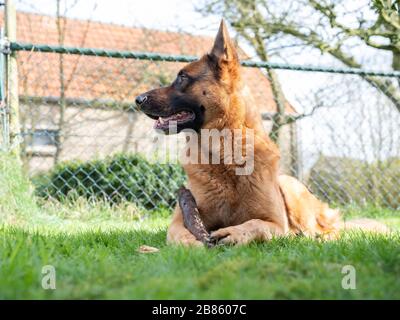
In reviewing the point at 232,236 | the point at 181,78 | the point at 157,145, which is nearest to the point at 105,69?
the point at 157,145

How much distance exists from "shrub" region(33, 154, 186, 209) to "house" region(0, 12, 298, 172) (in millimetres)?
2536

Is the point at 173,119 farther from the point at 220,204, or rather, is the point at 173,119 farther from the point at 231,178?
the point at 220,204

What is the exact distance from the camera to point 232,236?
9.50 feet

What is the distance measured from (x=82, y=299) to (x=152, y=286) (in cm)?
24

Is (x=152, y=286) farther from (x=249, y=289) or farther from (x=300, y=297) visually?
(x=300, y=297)

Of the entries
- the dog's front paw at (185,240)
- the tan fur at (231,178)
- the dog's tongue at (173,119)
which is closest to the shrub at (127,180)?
the dog's tongue at (173,119)

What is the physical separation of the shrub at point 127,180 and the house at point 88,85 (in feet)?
8.32

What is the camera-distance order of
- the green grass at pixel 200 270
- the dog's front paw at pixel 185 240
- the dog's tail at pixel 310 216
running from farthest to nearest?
1. the dog's tail at pixel 310 216
2. the dog's front paw at pixel 185 240
3. the green grass at pixel 200 270

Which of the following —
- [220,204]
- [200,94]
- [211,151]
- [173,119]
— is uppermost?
[200,94]

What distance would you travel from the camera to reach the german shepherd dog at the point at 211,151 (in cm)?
328

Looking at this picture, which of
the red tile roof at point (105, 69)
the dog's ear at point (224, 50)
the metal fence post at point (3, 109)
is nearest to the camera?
the dog's ear at point (224, 50)

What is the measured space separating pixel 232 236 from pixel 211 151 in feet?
2.51

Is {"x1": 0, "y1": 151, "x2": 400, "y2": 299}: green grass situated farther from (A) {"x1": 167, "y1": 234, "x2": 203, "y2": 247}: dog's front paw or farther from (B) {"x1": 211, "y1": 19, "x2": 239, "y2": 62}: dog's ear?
(B) {"x1": 211, "y1": 19, "x2": 239, "y2": 62}: dog's ear

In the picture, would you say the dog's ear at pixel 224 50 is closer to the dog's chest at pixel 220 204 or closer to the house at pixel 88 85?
the dog's chest at pixel 220 204
